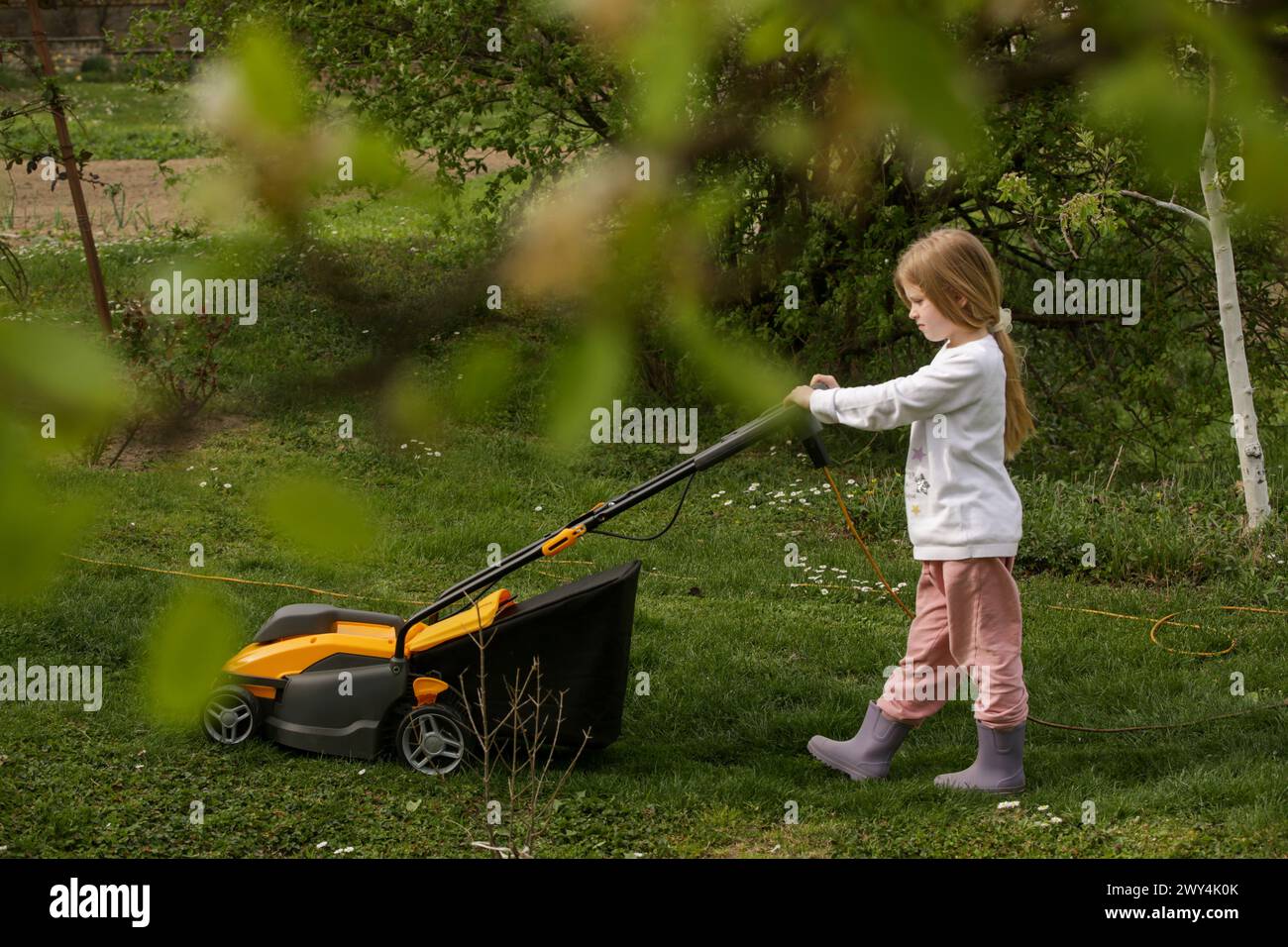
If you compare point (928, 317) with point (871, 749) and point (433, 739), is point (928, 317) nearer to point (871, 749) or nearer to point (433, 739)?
point (871, 749)

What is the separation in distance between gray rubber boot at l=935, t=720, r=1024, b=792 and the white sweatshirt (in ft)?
1.65

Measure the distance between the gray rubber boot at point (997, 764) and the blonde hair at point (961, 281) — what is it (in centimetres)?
77

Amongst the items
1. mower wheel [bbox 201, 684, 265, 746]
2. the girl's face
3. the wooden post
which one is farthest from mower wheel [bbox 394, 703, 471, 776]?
the wooden post

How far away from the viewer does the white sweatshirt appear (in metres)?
3.55

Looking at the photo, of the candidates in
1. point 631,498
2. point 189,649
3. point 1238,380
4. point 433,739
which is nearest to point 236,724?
point 433,739

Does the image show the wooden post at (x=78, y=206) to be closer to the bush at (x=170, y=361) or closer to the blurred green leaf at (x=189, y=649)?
the bush at (x=170, y=361)

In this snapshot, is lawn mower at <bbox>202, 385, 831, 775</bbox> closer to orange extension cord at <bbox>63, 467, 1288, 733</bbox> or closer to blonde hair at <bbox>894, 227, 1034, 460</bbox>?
blonde hair at <bbox>894, 227, 1034, 460</bbox>

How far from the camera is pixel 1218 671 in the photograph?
4.89 metres

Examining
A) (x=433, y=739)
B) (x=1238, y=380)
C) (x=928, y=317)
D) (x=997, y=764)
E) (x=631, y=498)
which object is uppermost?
(x=1238, y=380)

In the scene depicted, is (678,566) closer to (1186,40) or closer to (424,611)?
(424,611)

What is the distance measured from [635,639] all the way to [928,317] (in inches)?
78.0

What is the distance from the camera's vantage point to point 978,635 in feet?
12.0

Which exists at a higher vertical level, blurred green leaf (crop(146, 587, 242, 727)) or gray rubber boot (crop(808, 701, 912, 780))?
blurred green leaf (crop(146, 587, 242, 727))
